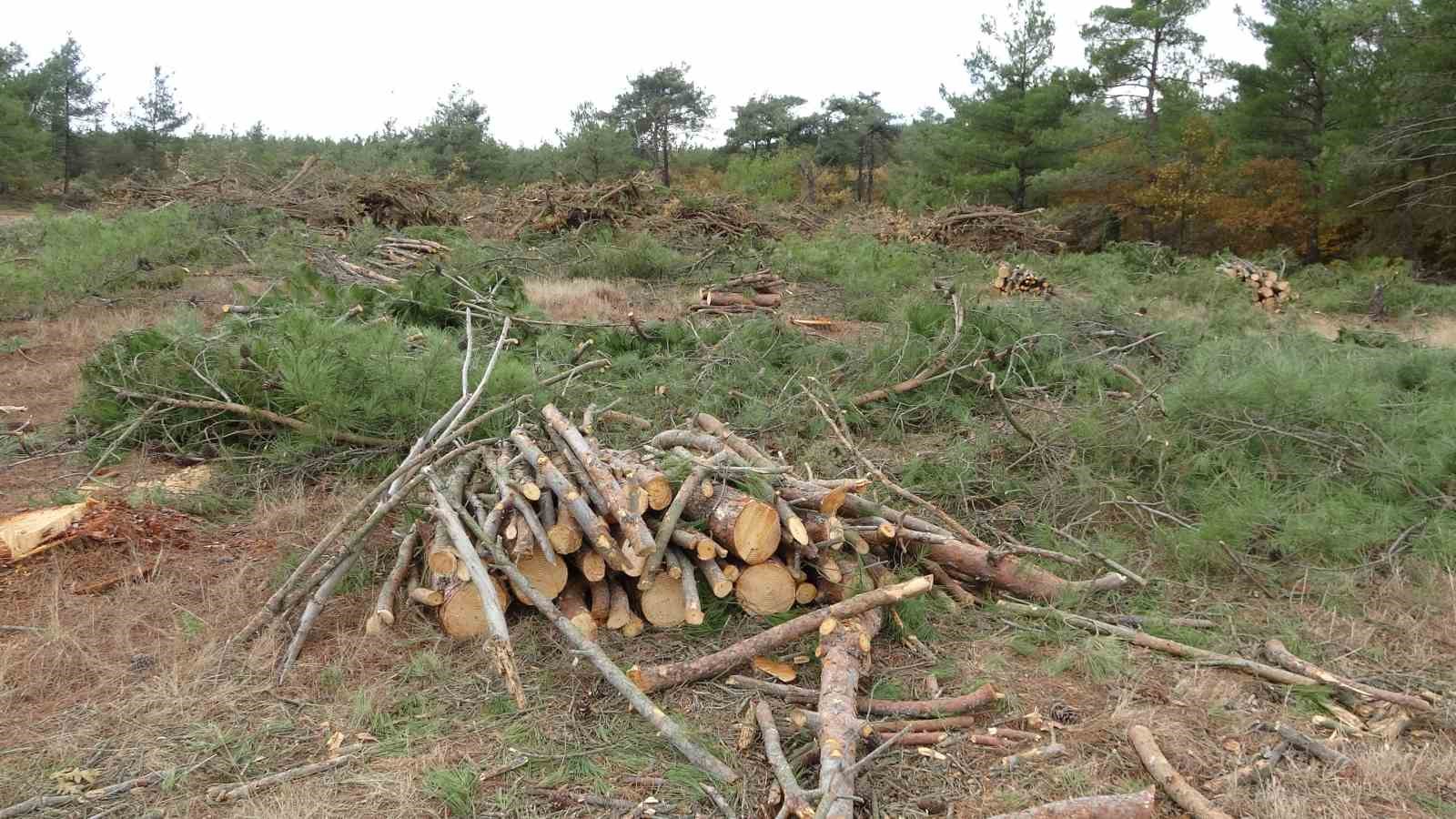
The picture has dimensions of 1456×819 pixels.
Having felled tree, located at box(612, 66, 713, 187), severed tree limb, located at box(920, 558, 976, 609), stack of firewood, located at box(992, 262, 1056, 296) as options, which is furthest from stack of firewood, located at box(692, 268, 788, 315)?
felled tree, located at box(612, 66, 713, 187)

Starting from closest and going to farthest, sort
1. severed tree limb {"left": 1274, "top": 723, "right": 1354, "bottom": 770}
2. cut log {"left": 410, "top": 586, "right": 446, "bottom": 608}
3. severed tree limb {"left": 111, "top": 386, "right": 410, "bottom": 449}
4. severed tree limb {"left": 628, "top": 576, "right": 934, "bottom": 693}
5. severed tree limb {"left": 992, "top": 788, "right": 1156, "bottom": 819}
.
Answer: severed tree limb {"left": 992, "top": 788, "right": 1156, "bottom": 819}, severed tree limb {"left": 1274, "top": 723, "right": 1354, "bottom": 770}, severed tree limb {"left": 628, "top": 576, "right": 934, "bottom": 693}, cut log {"left": 410, "top": 586, "right": 446, "bottom": 608}, severed tree limb {"left": 111, "top": 386, "right": 410, "bottom": 449}

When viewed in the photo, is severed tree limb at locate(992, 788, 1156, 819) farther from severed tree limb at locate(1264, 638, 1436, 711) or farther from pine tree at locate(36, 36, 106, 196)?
pine tree at locate(36, 36, 106, 196)

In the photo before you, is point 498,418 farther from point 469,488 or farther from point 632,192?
point 632,192

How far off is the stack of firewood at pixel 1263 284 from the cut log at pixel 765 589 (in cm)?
986

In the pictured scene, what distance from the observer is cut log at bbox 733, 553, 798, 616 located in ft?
11.1

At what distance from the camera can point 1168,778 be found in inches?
99.4

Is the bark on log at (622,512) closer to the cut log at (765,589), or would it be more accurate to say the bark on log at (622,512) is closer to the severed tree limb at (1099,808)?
the cut log at (765,589)

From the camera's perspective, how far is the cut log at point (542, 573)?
3.36 metres

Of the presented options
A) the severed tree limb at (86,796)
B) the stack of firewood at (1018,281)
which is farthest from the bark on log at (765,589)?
the stack of firewood at (1018,281)

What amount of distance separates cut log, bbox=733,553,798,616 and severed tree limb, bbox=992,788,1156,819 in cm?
121

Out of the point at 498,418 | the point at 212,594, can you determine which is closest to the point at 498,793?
the point at 212,594

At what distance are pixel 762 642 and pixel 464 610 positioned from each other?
114cm

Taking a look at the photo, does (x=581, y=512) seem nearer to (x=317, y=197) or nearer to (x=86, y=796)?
(x=86, y=796)

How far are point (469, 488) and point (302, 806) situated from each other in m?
1.56
